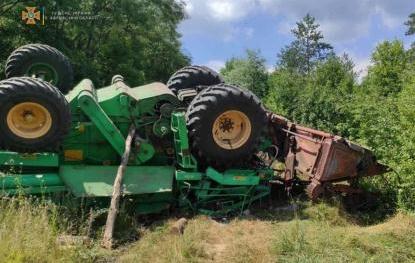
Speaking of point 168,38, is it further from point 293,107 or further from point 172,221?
point 172,221

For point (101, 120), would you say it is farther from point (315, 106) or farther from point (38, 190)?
point (315, 106)

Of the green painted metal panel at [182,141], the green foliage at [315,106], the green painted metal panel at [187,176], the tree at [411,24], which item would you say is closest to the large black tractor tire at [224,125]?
the green painted metal panel at [182,141]

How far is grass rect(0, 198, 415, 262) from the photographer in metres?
4.81

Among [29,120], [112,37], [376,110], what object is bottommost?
[29,120]

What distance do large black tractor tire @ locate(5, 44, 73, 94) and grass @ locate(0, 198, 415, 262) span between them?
3.25 metres

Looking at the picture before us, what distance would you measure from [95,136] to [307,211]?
3.27 m

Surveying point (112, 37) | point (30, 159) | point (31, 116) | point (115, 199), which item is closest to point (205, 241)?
point (115, 199)

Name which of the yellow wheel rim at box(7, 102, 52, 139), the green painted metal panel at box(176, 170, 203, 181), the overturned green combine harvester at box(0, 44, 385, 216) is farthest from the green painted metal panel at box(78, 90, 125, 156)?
the green painted metal panel at box(176, 170, 203, 181)

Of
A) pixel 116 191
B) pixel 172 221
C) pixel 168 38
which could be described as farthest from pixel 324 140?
pixel 168 38

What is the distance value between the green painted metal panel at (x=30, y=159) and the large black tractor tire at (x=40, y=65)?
2.32 metres

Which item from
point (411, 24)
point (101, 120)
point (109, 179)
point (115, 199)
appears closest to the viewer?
point (115, 199)

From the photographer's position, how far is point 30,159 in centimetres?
661

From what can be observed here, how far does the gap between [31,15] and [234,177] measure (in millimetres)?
15519

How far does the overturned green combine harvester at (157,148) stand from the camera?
6543 mm
